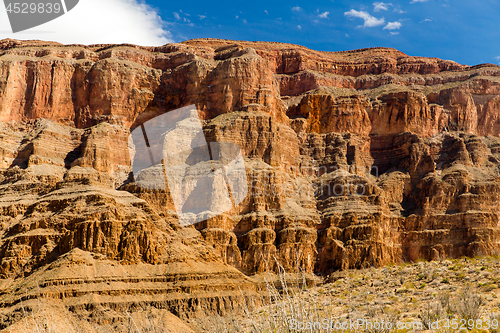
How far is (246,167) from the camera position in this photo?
86375mm

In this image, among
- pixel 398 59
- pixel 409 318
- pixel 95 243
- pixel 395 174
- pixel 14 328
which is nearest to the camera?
pixel 409 318

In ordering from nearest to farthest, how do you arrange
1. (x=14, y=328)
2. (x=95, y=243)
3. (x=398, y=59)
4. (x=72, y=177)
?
(x=14, y=328)
(x=95, y=243)
(x=72, y=177)
(x=398, y=59)

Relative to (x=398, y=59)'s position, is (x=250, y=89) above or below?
below

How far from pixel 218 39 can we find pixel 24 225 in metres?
88.4

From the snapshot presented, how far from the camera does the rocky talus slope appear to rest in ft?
211

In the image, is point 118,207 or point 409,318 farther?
point 118,207

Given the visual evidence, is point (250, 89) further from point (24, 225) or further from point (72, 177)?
point (24, 225)

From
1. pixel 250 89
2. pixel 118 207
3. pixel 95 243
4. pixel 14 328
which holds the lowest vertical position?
pixel 14 328

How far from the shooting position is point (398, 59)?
139m

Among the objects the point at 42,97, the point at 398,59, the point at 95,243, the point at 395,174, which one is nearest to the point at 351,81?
the point at 398,59

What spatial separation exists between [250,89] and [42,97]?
42955 mm

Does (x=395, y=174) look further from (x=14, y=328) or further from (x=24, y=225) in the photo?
(x=14, y=328)

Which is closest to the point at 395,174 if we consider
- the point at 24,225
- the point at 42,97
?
the point at 24,225

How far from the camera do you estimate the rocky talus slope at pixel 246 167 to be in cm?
6425
